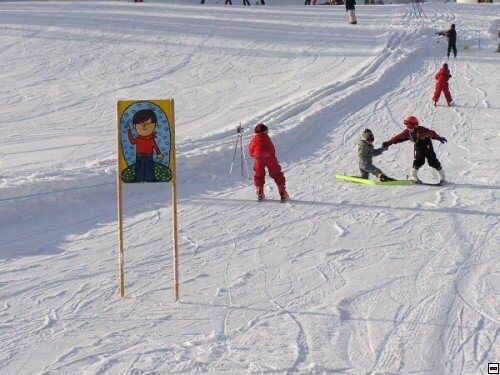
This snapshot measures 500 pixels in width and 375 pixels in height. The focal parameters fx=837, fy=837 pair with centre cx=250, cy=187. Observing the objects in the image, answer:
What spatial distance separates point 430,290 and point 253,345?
204 centimetres

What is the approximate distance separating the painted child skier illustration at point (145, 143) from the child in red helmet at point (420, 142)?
17.9ft

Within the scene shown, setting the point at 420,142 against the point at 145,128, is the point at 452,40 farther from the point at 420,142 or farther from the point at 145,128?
the point at 145,128

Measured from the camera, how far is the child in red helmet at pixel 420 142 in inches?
472

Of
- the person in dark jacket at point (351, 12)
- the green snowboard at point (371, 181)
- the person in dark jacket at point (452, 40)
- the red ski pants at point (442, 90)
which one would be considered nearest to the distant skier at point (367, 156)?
the green snowboard at point (371, 181)

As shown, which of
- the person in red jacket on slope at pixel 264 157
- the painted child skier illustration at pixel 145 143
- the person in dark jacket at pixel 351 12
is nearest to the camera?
the painted child skier illustration at pixel 145 143

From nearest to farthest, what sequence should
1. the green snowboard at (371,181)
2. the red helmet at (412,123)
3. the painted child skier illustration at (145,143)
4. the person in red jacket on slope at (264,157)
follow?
1. the painted child skier illustration at (145,143)
2. the person in red jacket on slope at (264,157)
3. the red helmet at (412,123)
4. the green snowboard at (371,181)

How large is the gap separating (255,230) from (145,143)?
10.1ft

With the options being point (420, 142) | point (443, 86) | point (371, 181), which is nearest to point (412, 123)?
point (420, 142)

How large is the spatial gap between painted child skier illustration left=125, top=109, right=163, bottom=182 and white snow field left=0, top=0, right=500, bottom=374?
48.6 inches

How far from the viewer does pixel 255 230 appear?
10.3 metres

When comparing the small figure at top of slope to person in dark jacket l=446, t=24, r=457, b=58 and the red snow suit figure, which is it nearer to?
person in dark jacket l=446, t=24, r=457, b=58

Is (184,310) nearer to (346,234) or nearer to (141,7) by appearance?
(346,234)

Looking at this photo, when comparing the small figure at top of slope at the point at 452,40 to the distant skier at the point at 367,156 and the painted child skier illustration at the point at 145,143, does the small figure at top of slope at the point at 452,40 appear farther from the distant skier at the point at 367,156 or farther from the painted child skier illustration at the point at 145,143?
the painted child skier illustration at the point at 145,143

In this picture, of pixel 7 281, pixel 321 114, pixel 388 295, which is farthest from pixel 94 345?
pixel 321 114
